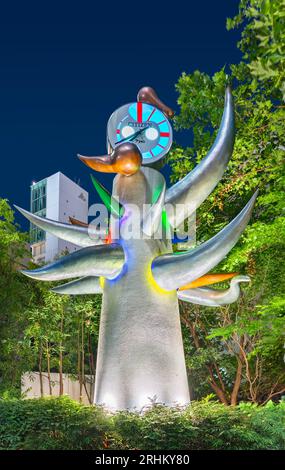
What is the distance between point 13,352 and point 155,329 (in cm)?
1185

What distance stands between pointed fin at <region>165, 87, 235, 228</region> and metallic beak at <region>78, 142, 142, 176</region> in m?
0.82

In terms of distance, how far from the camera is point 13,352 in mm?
19188

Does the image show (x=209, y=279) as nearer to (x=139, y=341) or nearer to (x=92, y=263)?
(x=139, y=341)

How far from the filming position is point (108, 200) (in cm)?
991

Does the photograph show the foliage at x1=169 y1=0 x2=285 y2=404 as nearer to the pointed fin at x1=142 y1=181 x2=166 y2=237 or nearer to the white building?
the pointed fin at x1=142 y1=181 x2=166 y2=237

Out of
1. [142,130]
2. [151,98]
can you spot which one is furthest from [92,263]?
[151,98]

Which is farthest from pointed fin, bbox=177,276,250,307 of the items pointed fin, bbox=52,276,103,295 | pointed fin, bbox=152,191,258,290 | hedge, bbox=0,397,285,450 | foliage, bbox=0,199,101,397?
foliage, bbox=0,199,101,397

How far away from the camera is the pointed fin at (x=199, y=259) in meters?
8.78

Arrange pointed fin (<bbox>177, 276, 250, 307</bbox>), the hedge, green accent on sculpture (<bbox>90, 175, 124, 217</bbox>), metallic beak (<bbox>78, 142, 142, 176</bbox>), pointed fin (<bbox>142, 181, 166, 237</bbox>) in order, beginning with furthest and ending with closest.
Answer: pointed fin (<bbox>177, 276, 250, 307</bbox>), green accent on sculpture (<bbox>90, 175, 124, 217</bbox>), metallic beak (<bbox>78, 142, 142, 176</bbox>), pointed fin (<bbox>142, 181, 166, 237</bbox>), the hedge

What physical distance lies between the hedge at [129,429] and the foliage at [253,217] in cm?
363

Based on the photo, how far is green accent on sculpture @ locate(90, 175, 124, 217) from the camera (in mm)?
9594

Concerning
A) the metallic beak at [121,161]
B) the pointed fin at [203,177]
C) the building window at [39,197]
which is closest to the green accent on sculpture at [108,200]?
the metallic beak at [121,161]
